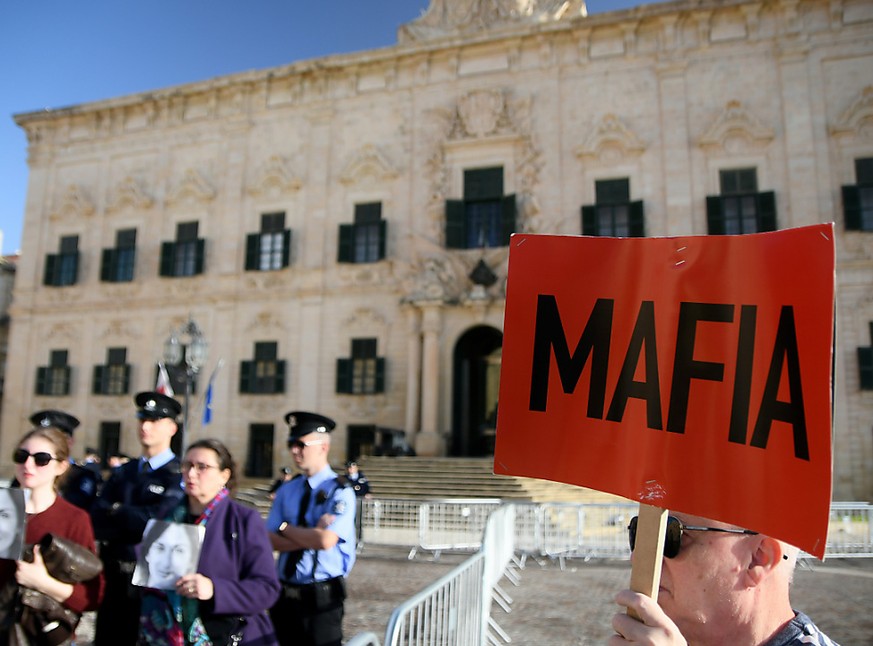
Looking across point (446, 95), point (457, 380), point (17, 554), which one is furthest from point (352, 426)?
point (17, 554)

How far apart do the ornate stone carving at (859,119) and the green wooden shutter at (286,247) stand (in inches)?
643

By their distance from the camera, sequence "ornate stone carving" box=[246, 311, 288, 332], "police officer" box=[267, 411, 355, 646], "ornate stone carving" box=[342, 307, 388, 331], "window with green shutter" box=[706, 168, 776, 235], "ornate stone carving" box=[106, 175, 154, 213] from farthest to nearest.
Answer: "ornate stone carving" box=[106, 175, 154, 213] → "ornate stone carving" box=[246, 311, 288, 332] → "ornate stone carving" box=[342, 307, 388, 331] → "window with green shutter" box=[706, 168, 776, 235] → "police officer" box=[267, 411, 355, 646]

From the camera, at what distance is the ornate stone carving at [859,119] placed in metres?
18.8

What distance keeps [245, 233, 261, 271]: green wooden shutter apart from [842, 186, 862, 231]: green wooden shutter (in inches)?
687

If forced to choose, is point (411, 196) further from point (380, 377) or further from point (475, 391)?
point (475, 391)

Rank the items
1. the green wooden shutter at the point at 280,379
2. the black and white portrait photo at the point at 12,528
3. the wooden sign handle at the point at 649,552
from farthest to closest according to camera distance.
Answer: the green wooden shutter at the point at 280,379 → the black and white portrait photo at the point at 12,528 → the wooden sign handle at the point at 649,552

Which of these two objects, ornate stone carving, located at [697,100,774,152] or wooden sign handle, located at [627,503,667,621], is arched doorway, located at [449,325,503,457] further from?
wooden sign handle, located at [627,503,667,621]

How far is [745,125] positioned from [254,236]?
1546 centimetres

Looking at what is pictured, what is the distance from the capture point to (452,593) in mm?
4641

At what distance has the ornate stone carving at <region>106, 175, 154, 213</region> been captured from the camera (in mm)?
25125

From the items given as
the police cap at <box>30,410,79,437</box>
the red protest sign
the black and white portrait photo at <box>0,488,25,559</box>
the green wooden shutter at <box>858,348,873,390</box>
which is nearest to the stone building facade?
the green wooden shutter at <box>858,348,873,390</box>

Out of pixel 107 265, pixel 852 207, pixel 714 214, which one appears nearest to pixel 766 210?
pixel 714 214

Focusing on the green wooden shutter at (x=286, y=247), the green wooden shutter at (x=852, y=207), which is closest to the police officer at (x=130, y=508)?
the green wooden shutter at (x=286, y=247)

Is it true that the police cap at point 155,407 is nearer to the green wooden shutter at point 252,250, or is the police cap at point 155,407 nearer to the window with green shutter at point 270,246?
the window with green shutter at point 270,246
